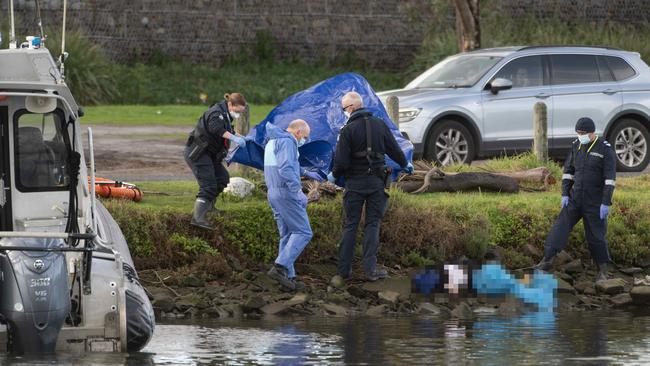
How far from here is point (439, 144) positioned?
23203 mm

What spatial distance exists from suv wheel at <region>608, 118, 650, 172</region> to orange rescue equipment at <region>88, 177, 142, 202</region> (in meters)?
8.29

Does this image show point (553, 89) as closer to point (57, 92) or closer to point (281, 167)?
point (281, 167)

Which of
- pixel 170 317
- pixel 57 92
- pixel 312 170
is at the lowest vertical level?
pixel 170 317

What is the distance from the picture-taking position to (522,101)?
2377 cm

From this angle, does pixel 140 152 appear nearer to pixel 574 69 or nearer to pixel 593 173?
pixel 574 69

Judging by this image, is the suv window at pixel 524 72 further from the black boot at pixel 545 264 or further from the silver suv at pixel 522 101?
the black boot at pixel 545 264

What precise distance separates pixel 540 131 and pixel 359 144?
546 centimetres

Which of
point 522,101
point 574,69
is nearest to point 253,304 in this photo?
point 522,101

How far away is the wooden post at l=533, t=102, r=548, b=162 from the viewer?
74.4 ft

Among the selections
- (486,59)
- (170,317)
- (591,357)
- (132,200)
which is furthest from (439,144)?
(591,357)

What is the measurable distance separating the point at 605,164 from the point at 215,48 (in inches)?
823

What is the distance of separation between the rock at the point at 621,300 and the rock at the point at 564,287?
48 cm

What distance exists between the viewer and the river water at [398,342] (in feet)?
45.2

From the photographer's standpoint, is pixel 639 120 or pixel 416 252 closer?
pixel 416 252
